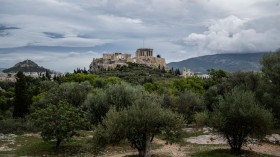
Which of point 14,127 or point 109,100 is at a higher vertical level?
point 109,100

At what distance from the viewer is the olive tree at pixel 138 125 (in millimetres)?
24250

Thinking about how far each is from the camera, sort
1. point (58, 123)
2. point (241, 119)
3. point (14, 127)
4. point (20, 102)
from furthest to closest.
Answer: point (20, 102), point (14, 127), point (58, 123), point (241, 119)

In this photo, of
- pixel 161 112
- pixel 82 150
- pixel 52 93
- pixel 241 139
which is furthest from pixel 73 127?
pixel 52 93

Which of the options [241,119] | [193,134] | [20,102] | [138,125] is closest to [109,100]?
[193,134]

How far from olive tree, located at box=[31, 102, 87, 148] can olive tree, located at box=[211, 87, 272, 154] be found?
12.4 m

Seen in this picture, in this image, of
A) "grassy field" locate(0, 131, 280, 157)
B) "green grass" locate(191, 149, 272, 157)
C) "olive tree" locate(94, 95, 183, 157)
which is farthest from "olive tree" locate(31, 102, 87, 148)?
"green grass" locate(191, 149, 272, 157)

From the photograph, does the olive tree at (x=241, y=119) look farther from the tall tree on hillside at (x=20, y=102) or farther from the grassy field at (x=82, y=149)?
the tall tree on hillside at (x=20, y=102)

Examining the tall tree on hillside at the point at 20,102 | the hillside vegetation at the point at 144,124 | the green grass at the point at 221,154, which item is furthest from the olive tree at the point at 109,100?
the tall tree on hillside at the point at 20,102

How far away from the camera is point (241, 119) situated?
27.9 meters

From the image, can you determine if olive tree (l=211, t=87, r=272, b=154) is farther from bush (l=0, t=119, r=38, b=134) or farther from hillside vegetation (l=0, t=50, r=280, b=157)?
bush (l=0, t=119, r=38, b=134)

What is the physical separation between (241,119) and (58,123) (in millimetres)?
15767

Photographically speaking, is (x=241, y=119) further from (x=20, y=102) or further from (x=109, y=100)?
(x=20, y=102)

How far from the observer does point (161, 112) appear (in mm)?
24844

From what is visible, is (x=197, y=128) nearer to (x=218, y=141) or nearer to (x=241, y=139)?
(x=218, y=141)
